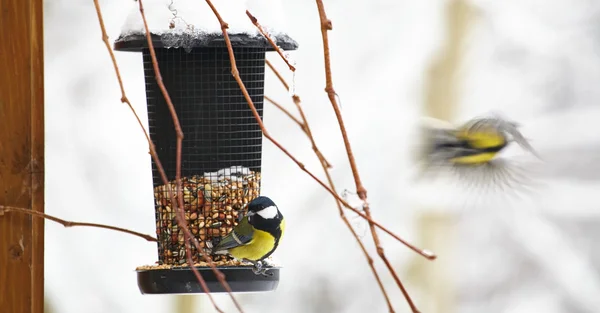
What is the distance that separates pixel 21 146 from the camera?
196 centimetres

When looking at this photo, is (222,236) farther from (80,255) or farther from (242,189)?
(80,255)

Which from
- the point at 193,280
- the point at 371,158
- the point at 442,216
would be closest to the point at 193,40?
the point at 193,280

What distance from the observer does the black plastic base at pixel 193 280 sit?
2074mm

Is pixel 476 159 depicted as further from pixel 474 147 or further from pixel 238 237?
pixel 238 237

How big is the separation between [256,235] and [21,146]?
0.53 meters

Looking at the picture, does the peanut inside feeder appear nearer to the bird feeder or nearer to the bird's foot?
the bird feeder

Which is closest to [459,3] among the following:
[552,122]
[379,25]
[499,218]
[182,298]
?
[379,25]

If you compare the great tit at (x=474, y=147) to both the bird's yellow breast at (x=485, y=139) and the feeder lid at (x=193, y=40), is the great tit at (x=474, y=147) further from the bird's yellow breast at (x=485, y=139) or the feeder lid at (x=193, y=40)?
the feeder lid at (x=193, y=40)

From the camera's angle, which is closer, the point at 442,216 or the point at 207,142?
the point at 207,142

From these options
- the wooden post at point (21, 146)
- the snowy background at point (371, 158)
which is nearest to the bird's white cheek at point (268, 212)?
the wooden post at point (21, 146)

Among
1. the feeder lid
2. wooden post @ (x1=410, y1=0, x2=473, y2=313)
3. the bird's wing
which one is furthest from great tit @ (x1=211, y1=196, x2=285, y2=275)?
wooden post @ (x1=410, y1=0, x2=473, y2=313)

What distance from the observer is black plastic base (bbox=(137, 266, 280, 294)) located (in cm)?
207

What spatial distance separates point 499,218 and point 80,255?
2.47 metres

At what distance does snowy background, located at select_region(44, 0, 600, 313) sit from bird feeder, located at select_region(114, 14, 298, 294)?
257 centimetres
